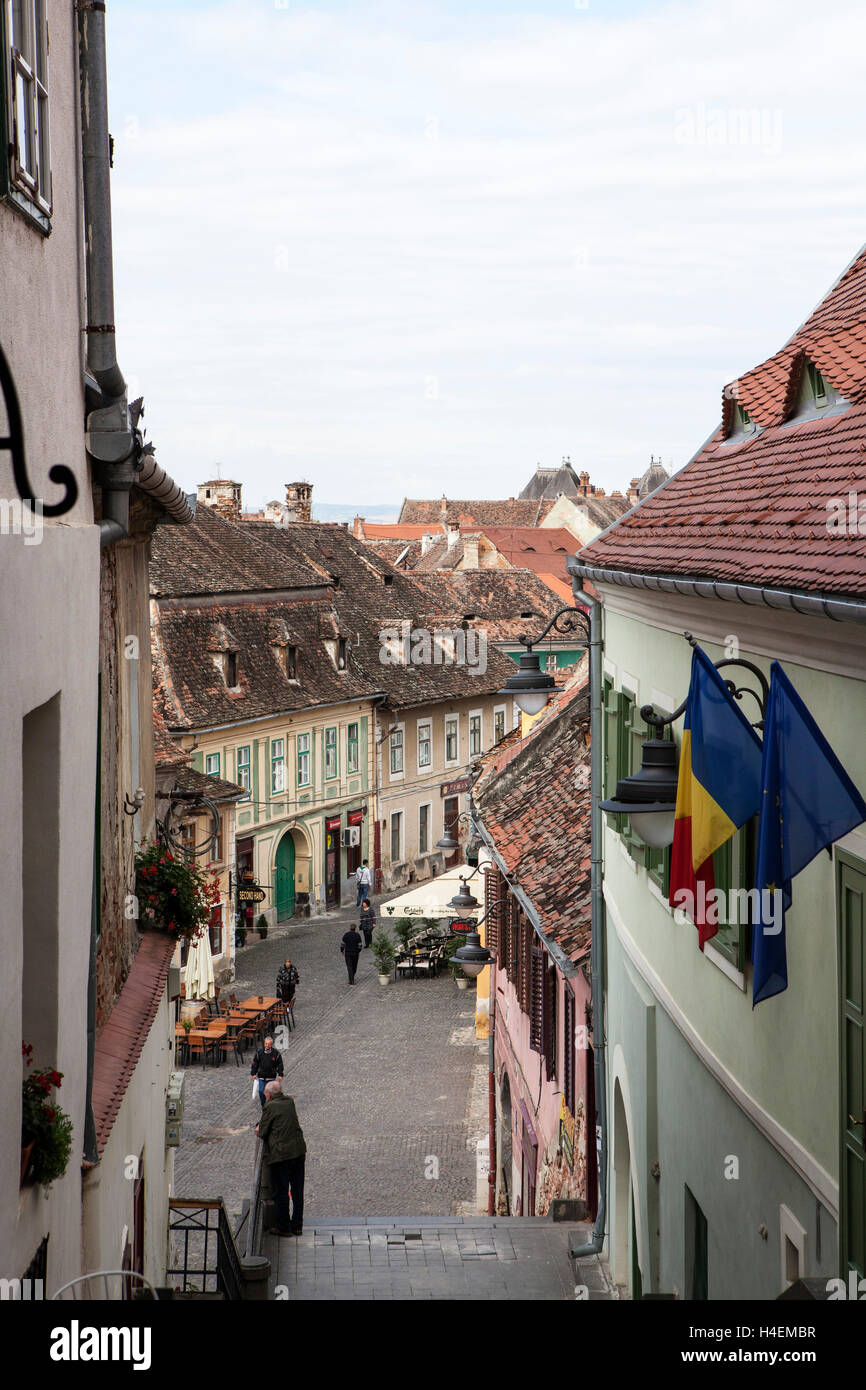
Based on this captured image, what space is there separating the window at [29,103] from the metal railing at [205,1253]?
719 centimetres

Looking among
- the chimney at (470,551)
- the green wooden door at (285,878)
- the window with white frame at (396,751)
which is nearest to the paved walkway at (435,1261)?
the green wooden door at (285,878)

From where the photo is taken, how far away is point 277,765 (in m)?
38.9

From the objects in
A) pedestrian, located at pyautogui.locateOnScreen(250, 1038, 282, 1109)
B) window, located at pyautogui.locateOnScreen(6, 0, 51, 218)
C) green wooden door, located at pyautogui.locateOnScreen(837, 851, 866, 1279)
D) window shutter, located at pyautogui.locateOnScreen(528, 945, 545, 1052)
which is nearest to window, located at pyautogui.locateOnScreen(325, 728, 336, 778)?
pedestrian, located at pyautogui.locateOnScreen(250, 1038, 282, 1109)

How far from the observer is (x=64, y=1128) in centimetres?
637

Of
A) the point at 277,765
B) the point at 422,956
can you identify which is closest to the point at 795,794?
the point at 422,956

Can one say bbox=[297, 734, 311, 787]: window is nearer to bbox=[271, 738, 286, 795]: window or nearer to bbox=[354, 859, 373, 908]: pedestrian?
bbox=[271, 738, 286, 795]: window

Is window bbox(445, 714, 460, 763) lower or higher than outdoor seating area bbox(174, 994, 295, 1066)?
higher

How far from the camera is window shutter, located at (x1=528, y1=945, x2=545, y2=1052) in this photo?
17.5 metres

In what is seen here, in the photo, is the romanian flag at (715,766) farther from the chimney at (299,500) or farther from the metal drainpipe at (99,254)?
the chimney at (299,500)

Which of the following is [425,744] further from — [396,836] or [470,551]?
[470,551]

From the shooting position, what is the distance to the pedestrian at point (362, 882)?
41531mm

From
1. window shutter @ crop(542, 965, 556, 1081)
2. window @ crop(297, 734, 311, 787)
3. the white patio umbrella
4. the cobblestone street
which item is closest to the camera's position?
window shutter @ crop(542, 965, 556, 1081)

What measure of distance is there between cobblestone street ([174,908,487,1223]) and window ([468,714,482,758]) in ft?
47.7
